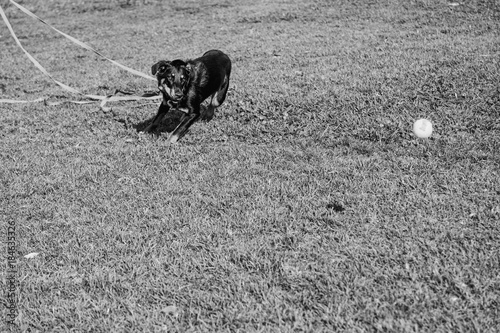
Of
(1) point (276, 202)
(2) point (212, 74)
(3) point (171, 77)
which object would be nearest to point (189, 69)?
(3) point (171, 77)

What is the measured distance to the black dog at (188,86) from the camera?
546cm

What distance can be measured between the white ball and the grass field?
123mm

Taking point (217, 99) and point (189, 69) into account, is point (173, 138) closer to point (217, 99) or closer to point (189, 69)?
point (189, 69)

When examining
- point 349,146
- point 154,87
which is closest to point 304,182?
point 349,146

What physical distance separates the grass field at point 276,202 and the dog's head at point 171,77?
0.62 meters

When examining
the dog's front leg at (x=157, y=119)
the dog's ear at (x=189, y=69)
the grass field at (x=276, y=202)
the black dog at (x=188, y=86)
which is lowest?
the grass field at (x=276, y=202)

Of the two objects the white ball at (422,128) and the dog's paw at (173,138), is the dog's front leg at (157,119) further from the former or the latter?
the white ball at (422,128)

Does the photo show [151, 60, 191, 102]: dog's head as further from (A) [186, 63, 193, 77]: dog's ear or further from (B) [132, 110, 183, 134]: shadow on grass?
(B) [132, 110, 183, 134]: shadow on grass

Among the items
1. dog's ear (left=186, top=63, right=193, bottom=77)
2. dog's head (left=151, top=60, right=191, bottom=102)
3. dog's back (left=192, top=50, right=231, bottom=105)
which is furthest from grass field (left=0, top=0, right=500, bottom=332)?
dog's ear (left=186, top=63, right=193, bottom=77)

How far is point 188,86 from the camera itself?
18.8 feet

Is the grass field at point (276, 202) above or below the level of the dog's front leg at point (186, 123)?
below

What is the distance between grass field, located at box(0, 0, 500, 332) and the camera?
295 cm

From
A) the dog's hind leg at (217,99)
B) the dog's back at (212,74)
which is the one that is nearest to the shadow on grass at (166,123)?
the dog's hind leg at (217,99)

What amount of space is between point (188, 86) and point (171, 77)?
13.0 inches
